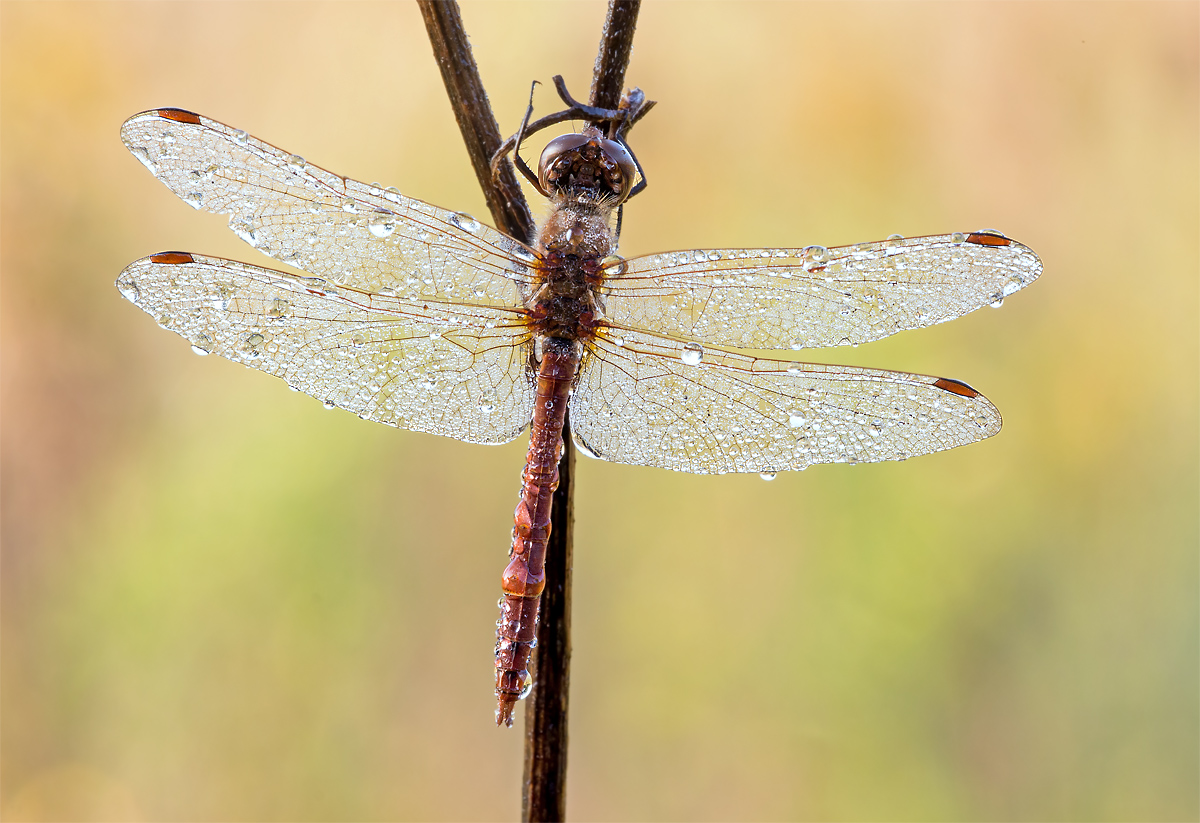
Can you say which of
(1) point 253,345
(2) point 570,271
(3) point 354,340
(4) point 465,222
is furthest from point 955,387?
(1) point 253,345

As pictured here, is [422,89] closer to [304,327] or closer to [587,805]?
[304,327]

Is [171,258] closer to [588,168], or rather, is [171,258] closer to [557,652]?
[588,168]

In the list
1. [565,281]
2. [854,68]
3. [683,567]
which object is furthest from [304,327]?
[854,68]

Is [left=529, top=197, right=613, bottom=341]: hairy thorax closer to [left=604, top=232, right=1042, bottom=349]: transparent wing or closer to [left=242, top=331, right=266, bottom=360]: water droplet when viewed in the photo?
[left=604, top=232, right=1042, bottom=349]: transparent wing

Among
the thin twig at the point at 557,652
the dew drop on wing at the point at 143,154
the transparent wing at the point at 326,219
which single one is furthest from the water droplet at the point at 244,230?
the thin twig at the point at 557,652

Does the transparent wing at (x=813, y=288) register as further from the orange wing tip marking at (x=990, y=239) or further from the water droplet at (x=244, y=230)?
the water droplet at (x=244, y=230)

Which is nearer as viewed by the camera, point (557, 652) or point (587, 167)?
point (557, 652)
